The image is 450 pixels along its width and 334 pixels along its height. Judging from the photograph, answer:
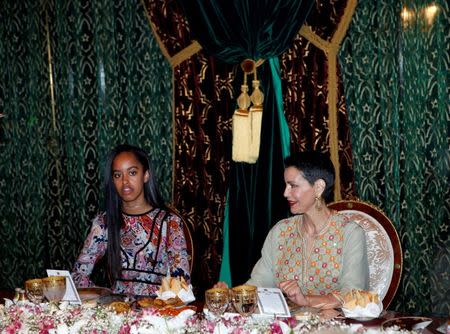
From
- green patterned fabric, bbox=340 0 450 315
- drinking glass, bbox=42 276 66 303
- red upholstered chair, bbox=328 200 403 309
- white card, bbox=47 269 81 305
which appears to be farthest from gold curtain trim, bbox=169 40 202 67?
drinking glass, bbox=42 276 66 303

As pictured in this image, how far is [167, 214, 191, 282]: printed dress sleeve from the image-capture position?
3.31 m

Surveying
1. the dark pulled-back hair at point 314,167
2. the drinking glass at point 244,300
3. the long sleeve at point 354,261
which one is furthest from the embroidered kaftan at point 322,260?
the drinking glass at point 244,300

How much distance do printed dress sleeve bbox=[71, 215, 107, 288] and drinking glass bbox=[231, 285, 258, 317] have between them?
Result: 58.1 inches

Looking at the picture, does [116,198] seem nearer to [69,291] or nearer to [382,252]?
[69,291]

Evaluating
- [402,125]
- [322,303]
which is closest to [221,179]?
[402,125]

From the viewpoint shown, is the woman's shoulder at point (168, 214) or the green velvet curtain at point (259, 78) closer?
the woman's shoulder at point (168, 214)

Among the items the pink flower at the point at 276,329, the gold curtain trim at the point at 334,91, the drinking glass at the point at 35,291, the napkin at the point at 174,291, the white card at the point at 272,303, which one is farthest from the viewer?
the gold curtain trim at the point at 334,91

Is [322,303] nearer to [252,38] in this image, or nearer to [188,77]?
[252,38]

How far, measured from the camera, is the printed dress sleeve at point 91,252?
11.2ft

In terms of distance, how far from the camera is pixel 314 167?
9.77 ft

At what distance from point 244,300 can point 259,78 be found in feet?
7.23

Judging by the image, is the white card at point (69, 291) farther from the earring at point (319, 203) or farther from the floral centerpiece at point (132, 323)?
the earring at point (319, 203)

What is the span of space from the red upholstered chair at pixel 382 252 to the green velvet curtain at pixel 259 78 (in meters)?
1.08

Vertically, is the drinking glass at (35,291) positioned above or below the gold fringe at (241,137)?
below
